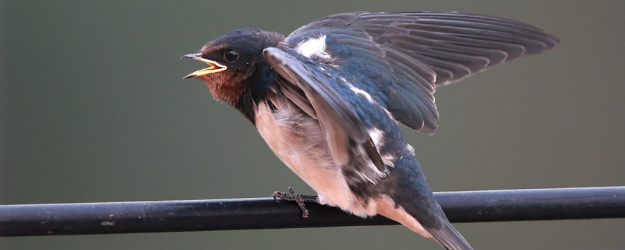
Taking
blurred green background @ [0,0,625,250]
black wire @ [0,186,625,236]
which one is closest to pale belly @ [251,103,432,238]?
black wire @ [0,186,625,236]

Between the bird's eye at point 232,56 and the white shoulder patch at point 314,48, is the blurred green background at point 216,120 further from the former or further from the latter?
the bird's eye at point 232,56

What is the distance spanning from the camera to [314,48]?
2.59 metres

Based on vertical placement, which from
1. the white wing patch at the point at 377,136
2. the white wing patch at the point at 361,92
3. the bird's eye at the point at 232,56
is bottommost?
the white wing patch at the point at 377,136

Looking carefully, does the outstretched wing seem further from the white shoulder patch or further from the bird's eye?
the bird's eye

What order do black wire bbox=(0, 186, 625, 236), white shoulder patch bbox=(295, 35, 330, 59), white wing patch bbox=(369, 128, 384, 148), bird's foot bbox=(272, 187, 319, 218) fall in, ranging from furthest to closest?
white shoulder patch bbox=(295, 35, 330, 59) → white wing patch bbox=(369, 128, 384, 148) → bird's foot bbox=(272, 187, 319, 218) → black wire bbox=(0, 186, 625, 236)

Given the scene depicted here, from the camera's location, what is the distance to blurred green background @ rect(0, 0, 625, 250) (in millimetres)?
4227

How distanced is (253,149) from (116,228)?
248cm

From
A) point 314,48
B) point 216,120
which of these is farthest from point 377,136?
point 216,120

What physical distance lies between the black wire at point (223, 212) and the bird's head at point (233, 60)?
46 centimetres

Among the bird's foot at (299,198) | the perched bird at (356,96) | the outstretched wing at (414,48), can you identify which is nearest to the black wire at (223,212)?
the bird's foot at (299,198)

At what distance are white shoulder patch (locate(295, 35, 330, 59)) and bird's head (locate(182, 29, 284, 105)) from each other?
5.3 inches

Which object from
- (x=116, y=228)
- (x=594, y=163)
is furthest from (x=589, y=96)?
(x=116, y=228)

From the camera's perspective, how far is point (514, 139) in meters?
4.47

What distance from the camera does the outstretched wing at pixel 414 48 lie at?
8.52 feet
